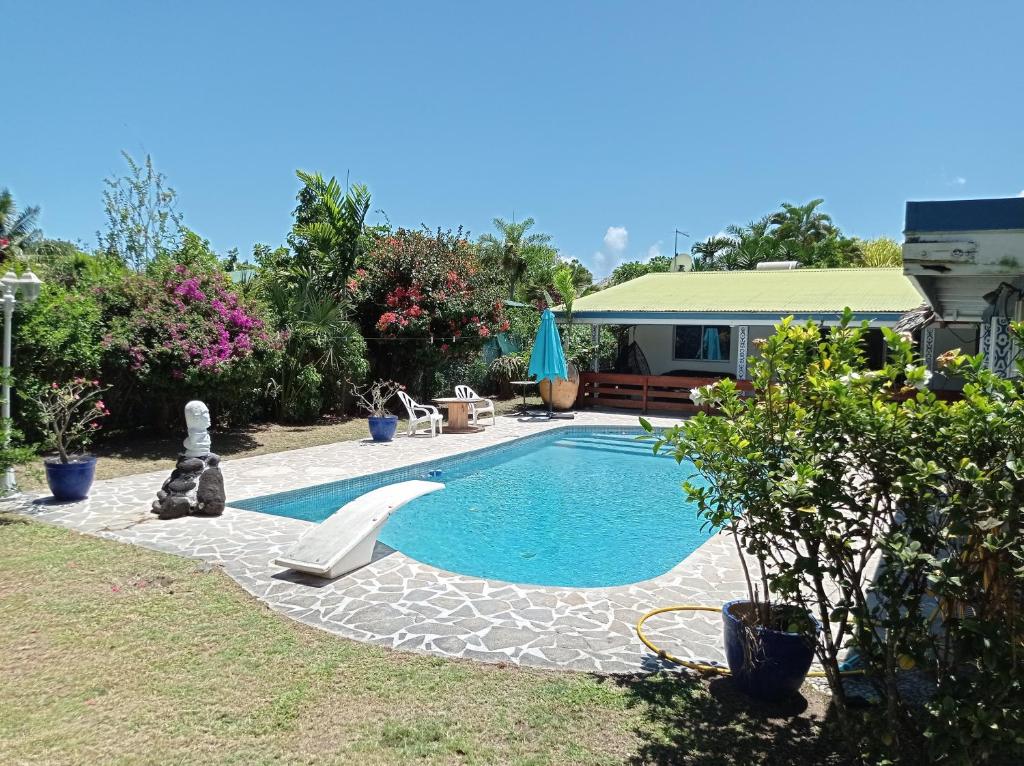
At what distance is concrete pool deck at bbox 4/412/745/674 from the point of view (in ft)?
16.2

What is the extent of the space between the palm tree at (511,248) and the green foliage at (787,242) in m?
11.8

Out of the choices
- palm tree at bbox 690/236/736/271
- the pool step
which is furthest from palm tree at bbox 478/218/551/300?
the pool step

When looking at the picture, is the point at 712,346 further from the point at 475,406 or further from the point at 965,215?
the point at 965,215

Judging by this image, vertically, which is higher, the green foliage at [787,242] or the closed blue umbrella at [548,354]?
the green foliage at [787,242]

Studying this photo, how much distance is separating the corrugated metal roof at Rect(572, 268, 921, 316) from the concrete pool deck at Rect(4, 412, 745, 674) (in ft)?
40.8

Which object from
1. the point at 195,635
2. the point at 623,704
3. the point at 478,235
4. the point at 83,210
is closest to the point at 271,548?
the point at 195,635

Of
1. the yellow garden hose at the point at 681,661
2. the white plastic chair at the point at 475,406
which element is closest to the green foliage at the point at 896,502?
the yellow garden hose at the point at 681,661

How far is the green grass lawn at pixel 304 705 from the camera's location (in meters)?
3.49

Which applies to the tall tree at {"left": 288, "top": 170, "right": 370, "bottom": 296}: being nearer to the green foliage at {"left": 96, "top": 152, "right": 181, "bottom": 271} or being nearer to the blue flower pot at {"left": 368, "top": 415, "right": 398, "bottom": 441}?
the blue flower pot at {"left": 368, "top": 415, "right": 398, "bottom": 441}

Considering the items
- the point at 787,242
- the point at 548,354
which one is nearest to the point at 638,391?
the point at 548,354

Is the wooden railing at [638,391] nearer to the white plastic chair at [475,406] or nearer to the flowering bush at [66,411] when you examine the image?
the white plastic chair at [475,406]

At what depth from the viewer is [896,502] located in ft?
9.94

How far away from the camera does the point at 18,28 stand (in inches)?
584

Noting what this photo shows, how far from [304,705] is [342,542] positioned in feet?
8.50
